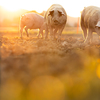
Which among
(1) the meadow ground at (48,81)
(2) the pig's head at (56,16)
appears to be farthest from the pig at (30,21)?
(1) the meadow ground at (48,81)

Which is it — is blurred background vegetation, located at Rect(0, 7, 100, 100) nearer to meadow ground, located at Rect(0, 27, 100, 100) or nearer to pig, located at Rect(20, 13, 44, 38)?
meadow ground, located at Rect(0, 27, 100, 100)

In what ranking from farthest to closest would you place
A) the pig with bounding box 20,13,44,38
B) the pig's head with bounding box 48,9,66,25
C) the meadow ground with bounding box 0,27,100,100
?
the pig with bounding box 20,13,44,38 < the pig's head with bounding box 48,9,66,25 < the meadow ground with bounding box 0,27,100,100

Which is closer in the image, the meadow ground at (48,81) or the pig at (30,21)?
the meadow ground at (48,81)

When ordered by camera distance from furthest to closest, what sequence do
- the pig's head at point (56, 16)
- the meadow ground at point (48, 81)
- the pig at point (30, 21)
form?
the pig at point (30, 21) < the pig's head at point (56, 16) < the meadow ground at point (48, 81)

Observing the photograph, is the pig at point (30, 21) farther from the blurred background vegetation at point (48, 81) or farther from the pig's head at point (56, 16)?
the blurred background vegetation at point (48, 81)

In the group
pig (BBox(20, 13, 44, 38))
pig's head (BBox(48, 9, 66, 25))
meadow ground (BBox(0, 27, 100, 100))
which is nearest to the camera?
meadow ground (BBox(0, 27, 100, 100))

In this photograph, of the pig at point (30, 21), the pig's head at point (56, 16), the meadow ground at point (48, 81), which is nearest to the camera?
the meadow ground at point (48, 81)

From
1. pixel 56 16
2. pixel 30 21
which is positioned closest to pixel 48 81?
pixel 56 16

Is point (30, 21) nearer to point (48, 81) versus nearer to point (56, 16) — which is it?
point (56, 16)

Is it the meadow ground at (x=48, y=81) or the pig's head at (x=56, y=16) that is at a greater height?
the pig's head at (x=56, y=16)

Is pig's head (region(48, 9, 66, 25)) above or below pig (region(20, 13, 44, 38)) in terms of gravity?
above

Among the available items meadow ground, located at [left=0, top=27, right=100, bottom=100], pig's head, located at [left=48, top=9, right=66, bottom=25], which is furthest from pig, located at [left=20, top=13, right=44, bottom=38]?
meadow ground, located at [left=0, top=27, right=100, bottom=100]

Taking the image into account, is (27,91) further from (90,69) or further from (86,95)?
(90,69)

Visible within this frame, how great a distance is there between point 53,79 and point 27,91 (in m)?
0.45
